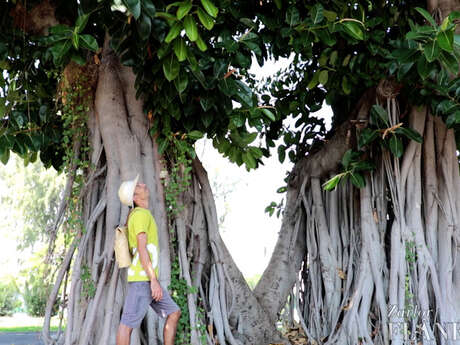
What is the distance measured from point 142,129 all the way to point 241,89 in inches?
34.9

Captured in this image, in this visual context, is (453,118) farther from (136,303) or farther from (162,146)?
(136,303)

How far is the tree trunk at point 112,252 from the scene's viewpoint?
354 centimetres

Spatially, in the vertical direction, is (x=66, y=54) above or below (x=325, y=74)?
below

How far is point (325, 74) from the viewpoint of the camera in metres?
4.16

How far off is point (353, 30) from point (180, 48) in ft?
3.99

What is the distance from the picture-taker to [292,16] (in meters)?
3.66

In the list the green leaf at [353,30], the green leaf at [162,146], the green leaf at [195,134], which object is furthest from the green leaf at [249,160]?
the green leaf at [353,30]

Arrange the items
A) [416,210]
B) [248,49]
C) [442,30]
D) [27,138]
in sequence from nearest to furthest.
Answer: [442,30]
[248,49]
[27,138]
[416,210]

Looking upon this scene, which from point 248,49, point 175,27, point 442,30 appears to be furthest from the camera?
point 248,49

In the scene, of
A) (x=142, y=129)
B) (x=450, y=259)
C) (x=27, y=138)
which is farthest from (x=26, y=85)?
(x=450, y=259)

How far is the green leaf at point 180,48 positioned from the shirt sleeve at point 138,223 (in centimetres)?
92

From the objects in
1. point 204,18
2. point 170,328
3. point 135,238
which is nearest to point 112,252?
point 135,238

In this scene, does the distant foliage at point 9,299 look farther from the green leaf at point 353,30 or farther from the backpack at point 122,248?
the green leaf at point 353,30

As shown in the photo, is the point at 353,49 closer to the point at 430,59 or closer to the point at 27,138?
the point at 430,59
